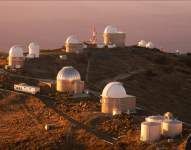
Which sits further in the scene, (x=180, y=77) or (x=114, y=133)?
(x=180, y=77)

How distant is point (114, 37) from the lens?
110 metres

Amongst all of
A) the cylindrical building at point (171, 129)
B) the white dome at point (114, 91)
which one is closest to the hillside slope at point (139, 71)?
the white dome at point (114, 91)

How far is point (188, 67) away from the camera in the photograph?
105 m

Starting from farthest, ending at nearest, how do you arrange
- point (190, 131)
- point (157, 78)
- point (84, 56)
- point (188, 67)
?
point (188, 67) → point (84, 56) → point (157, 78) → point (190, 131)

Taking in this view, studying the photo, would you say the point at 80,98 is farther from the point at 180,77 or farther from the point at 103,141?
the point at 180,77

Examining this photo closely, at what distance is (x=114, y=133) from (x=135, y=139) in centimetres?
394

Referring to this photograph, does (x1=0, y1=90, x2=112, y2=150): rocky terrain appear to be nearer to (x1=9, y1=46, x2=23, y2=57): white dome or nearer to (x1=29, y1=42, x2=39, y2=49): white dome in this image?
(x1=9, y1=46, x2=23, y2=57): white dome

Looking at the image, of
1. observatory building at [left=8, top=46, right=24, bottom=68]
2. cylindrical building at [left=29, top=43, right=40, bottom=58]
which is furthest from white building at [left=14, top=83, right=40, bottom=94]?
cylindrical building at [left=29, top=43, right=40, bottom=58]

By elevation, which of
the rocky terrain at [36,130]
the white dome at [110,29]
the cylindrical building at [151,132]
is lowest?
the rocky terrain at [36,130]

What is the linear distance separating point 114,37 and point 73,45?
49.0ft

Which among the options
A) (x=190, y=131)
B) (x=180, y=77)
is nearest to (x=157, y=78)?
(x=180, y=77)

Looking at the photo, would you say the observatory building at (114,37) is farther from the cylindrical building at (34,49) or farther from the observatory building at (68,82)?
the observatory building at (68,82)

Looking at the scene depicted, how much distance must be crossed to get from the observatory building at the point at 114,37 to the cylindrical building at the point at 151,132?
69.9m

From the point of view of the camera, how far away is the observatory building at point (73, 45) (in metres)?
99.9
